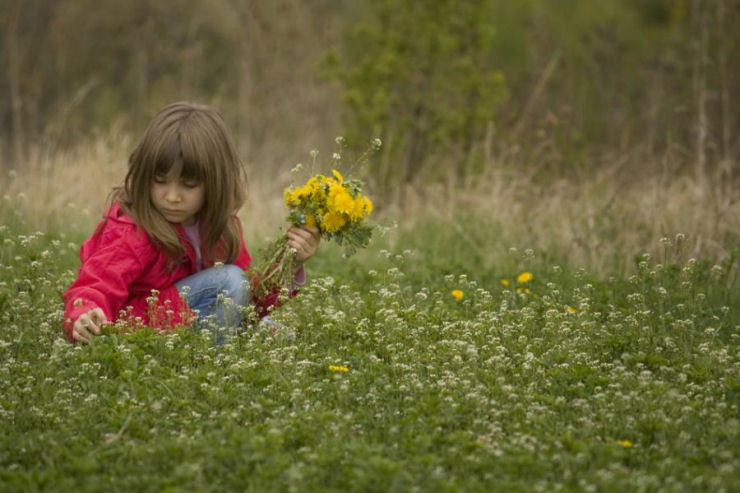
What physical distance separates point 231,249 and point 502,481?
94.9 inches

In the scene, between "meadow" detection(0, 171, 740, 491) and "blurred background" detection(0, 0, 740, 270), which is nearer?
"meadow" detection(0, 171, 740, 491)

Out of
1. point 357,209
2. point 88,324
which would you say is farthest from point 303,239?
point 88,324

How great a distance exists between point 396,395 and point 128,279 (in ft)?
5.15

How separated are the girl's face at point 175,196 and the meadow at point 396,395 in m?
0.64

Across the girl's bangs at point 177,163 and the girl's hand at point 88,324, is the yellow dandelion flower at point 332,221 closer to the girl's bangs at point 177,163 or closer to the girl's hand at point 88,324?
the girl's bangs at point 177,163

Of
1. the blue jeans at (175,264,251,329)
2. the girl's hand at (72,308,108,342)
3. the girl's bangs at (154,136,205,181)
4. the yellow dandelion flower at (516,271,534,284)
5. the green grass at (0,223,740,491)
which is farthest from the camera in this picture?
the yellow dandelion flower at (516,271,534,284)

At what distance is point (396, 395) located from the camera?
3.98m

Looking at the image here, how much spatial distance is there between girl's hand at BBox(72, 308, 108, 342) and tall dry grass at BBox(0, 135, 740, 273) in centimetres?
257

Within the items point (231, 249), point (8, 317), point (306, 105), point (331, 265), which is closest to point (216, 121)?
point (231, 249)

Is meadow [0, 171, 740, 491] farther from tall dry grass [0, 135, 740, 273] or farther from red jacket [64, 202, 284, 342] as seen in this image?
tall dry grass [0, 135, 740, 273]

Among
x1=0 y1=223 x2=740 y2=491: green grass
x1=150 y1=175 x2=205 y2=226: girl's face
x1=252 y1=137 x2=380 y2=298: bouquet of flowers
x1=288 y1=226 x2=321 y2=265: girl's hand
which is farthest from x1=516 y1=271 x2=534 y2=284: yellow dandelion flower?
x1=150 y1=175 x2=205 y2=226: girl's face

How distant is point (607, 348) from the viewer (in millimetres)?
4508

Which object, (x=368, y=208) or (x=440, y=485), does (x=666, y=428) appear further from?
(x=368, y=208)

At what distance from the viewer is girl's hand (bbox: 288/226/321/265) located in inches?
185
